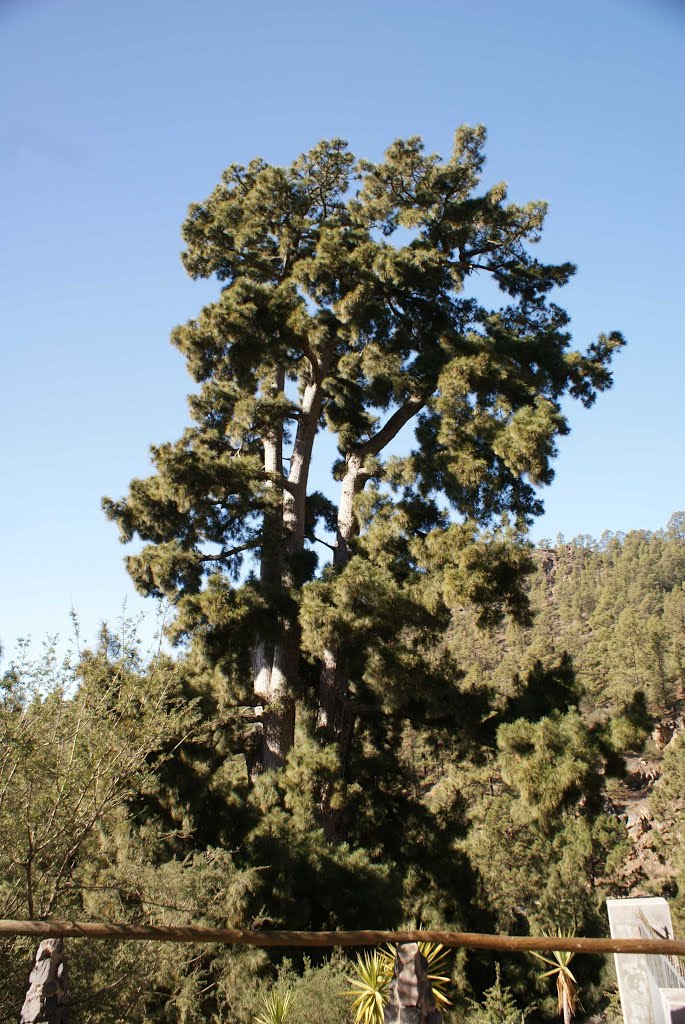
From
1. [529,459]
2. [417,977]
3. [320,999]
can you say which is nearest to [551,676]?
[529,459]

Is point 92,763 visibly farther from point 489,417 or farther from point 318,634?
point 489,417

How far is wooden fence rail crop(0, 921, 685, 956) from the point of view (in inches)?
157

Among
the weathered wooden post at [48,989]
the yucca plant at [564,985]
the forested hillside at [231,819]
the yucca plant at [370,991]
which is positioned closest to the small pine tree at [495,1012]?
the forested hillside at [231,819]

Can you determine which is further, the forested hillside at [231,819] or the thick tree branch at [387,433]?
the thick tree branch at [387,433]

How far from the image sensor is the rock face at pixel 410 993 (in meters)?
3.99

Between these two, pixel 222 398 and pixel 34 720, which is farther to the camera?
pixel 222 398

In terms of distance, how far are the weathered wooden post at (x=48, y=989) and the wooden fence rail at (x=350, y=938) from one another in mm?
536

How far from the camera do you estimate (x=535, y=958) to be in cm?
1579

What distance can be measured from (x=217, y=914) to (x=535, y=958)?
9.04 meters

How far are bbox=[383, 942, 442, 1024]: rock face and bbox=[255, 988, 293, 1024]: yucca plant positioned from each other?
565 cm

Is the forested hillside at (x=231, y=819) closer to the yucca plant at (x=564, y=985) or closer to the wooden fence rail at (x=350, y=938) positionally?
the yucca plant at (x=564, y=985)

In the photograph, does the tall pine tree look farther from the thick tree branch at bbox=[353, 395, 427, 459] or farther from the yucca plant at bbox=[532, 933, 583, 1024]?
the yucca plant at bbox=[532, 933, 583, 1024]

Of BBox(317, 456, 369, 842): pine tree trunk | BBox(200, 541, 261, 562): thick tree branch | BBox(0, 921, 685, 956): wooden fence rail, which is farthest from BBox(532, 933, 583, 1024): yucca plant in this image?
BBox(0, 921, 685, 956): wooden fence rail

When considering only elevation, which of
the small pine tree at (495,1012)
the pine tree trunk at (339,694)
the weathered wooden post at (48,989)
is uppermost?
the pine tree trunk at (339,694)
